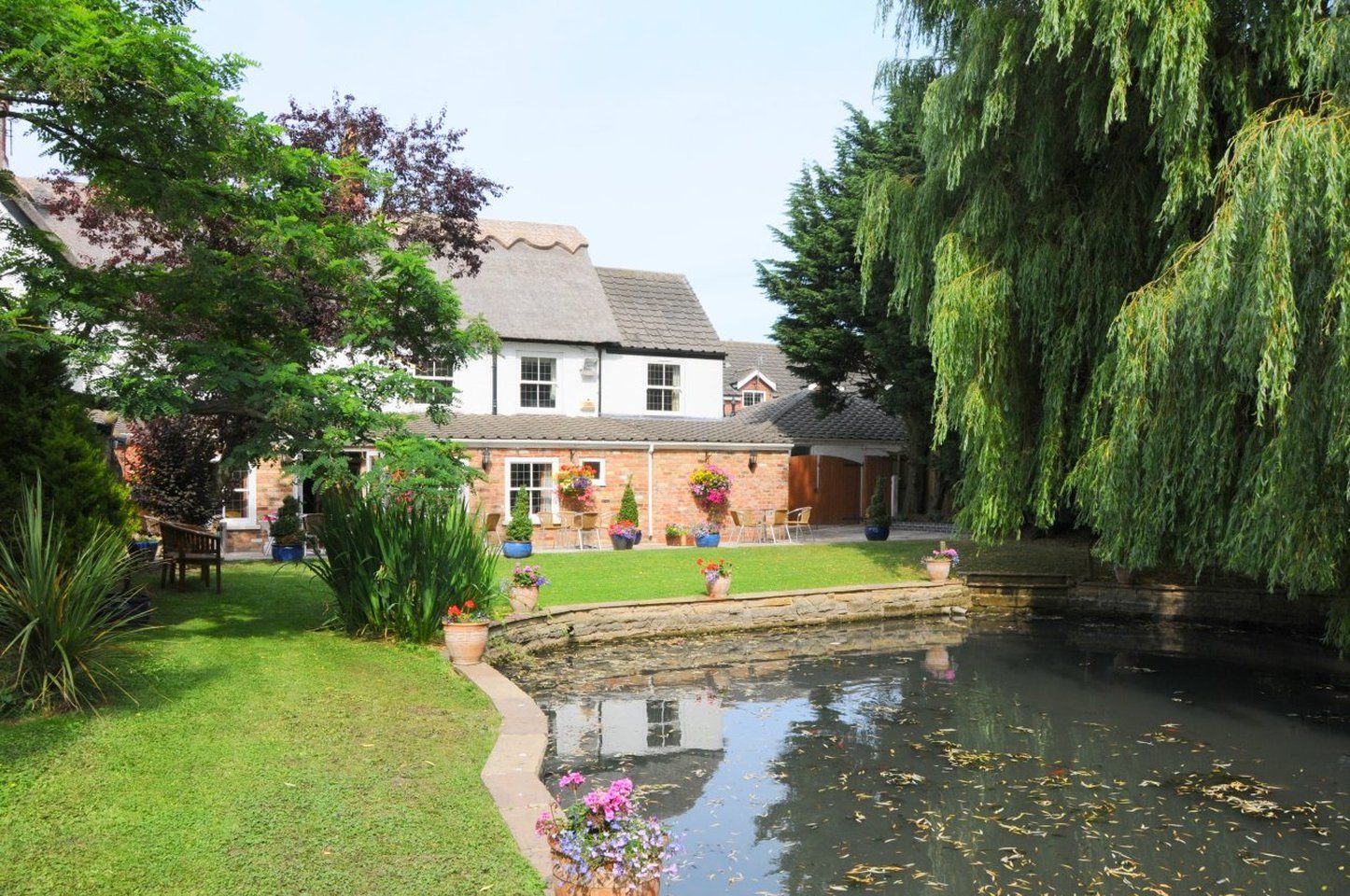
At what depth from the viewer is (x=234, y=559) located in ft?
61.5

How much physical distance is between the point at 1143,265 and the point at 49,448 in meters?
12.6

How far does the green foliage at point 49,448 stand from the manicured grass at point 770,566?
262 inches

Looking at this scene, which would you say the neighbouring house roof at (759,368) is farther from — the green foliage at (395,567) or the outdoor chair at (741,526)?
the green foliage at (395,567)

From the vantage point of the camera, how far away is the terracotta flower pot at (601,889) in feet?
14.6

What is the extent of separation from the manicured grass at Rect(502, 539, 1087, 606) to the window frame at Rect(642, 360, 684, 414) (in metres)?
5.61

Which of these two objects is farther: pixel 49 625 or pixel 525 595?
pixel 525 595

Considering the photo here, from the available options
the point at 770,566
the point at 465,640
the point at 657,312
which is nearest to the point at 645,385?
the point at 657,312

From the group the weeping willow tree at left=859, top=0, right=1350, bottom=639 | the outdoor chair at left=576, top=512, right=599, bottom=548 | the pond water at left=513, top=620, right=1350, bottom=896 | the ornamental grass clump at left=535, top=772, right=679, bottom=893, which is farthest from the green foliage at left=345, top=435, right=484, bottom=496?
the outdoor chair at left=576, top=512, right=599, bottom=548

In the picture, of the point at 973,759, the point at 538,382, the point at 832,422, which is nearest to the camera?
the point at 973,759

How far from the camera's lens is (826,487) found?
103ft

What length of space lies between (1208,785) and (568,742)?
5.42m

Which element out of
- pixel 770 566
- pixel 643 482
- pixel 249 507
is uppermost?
pixel 643 482

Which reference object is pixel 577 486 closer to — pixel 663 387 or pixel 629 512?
pixel 629 512

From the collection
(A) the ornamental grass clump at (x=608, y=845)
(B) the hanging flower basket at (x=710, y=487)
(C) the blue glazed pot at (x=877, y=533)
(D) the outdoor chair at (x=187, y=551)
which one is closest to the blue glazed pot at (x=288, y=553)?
(D) the outdoor chair at (x=187, y=551)
